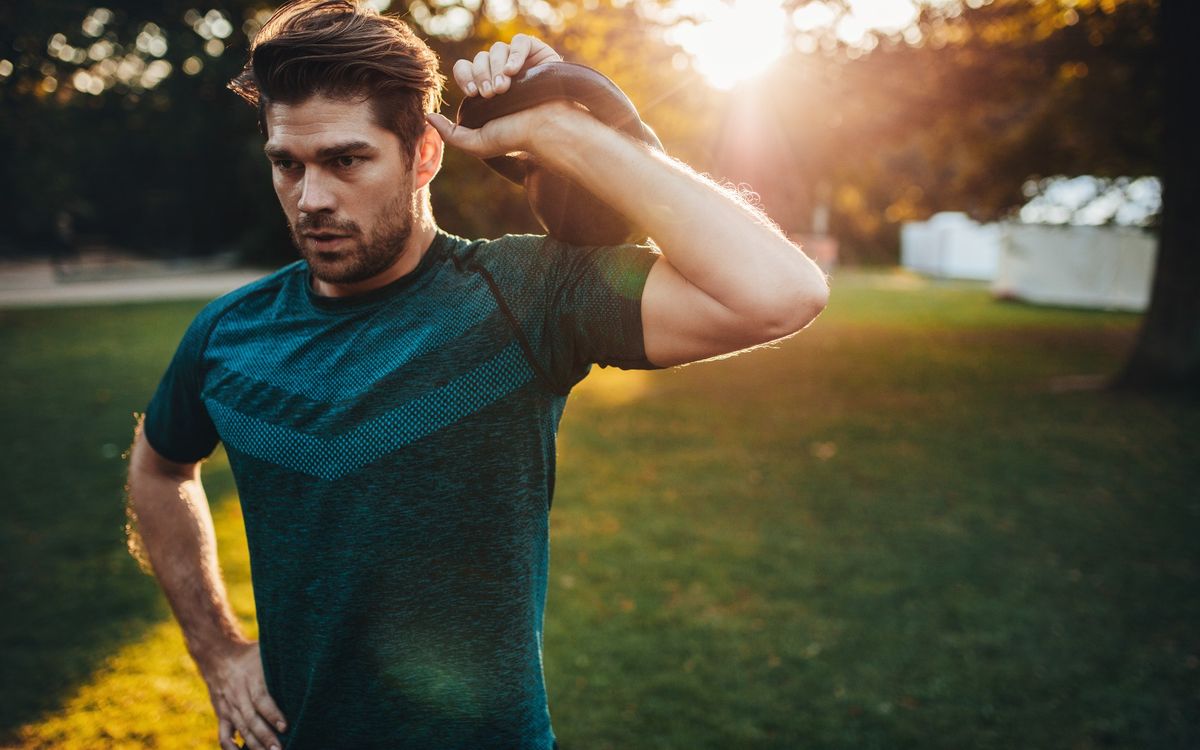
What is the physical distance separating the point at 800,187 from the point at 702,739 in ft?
41.0

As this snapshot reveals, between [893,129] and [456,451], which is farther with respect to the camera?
[893,129]

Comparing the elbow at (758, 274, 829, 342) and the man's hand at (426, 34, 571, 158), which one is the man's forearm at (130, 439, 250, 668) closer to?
the man's hand at (426, 34, 571, 158)

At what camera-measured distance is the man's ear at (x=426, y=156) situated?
184cm

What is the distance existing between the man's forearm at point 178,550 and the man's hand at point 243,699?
67 millimetres

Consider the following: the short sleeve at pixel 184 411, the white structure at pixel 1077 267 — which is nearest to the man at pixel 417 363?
the short sleeve at pixel 184 411

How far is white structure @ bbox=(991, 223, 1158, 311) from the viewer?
23842mm

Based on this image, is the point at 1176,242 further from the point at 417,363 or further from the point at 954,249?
the point at 954,249

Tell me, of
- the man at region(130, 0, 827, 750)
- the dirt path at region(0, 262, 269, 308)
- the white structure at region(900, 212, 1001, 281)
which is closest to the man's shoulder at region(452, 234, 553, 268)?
the man at region(130, 0, 827, 750)

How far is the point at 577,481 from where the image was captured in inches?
296

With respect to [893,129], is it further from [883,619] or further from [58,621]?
[58,621]

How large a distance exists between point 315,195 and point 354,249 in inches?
5.3

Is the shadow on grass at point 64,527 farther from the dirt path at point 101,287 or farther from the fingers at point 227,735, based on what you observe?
the dirt path at point 101,287

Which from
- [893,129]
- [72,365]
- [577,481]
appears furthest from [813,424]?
[72,365]

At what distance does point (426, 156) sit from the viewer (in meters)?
1.88
